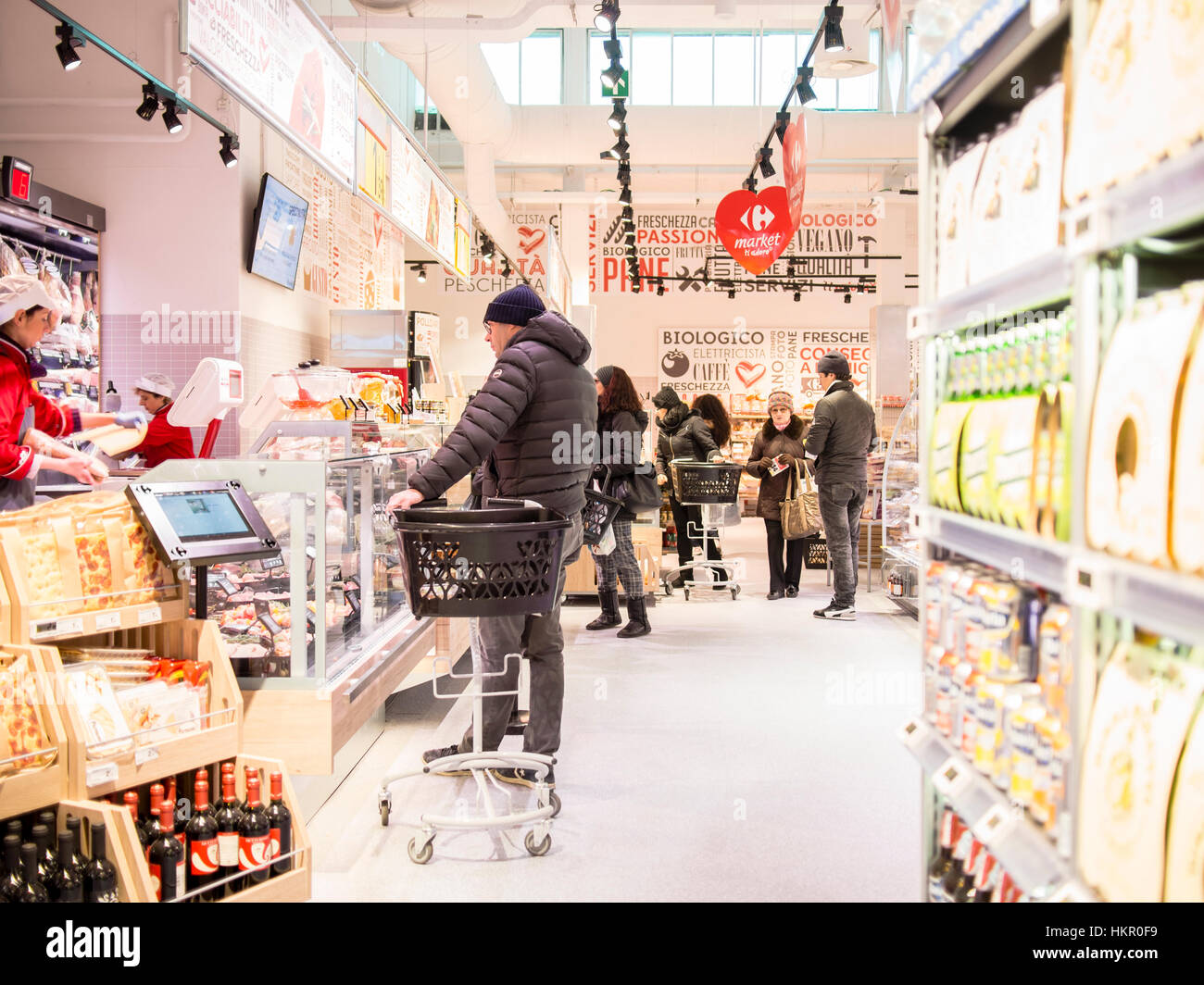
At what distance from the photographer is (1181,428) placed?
131cm

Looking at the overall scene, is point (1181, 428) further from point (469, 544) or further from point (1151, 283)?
point (469, 544)

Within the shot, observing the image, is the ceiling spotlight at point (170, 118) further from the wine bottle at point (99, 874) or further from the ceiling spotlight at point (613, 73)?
the wine bottle at point (99, 874)

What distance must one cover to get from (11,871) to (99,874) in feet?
0.58

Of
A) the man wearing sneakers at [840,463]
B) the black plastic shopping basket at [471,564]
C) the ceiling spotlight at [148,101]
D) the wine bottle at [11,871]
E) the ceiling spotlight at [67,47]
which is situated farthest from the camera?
the man wearing sneakers at [840,463]

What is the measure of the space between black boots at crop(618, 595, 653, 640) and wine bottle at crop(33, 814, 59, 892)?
5.20m

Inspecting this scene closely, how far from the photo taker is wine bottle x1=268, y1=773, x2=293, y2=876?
115 inches

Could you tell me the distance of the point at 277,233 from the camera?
8.12 m

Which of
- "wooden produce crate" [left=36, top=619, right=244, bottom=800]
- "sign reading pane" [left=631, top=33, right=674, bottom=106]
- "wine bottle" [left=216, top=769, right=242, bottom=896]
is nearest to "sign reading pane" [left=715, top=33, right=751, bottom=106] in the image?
"sign reading pane" [left=631, top=33, right=674, bottom=106]

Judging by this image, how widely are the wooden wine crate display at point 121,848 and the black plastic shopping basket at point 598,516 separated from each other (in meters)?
4.70

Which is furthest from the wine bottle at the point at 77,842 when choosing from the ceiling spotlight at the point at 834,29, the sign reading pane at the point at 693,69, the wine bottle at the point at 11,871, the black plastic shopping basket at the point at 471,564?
the sign reading pane at the point at 693,69

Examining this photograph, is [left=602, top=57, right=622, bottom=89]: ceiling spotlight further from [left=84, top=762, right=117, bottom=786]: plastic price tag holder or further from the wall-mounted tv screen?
[left=84, top=762, right=117, bottom=786]: plastic price tag holder

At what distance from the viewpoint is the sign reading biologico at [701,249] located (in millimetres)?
18672
